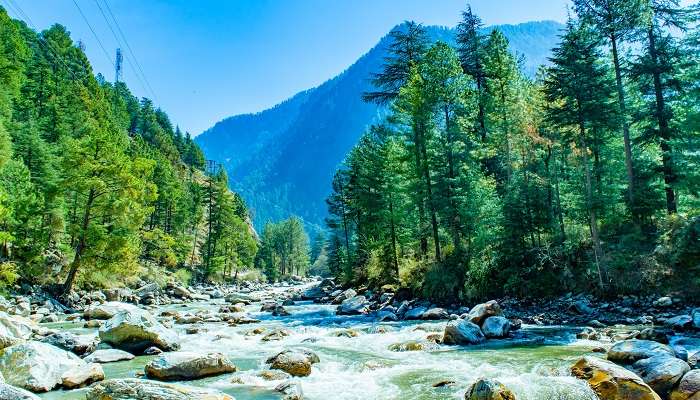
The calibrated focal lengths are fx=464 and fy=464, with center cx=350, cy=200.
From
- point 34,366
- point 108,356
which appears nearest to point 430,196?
point 108,356

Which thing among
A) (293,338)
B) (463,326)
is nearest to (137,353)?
(293,338)

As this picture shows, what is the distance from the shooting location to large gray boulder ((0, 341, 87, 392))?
36.2 feet

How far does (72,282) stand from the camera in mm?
30609

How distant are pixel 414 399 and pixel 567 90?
19.8m

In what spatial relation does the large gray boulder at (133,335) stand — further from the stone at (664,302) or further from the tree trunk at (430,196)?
the stone at (664,302)

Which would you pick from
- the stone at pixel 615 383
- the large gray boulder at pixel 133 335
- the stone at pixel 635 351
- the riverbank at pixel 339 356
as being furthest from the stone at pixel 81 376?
the stone at pixel 635 351

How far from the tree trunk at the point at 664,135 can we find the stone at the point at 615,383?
16903 mm

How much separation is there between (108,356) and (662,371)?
599 inches

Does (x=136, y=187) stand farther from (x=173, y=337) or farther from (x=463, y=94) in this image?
(x=463, y=94)

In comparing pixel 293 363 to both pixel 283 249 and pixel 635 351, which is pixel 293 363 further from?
pixel 283 249

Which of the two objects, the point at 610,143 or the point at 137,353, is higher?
the point at 610,143

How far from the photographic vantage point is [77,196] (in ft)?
132

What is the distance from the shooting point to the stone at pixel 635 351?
449 inches

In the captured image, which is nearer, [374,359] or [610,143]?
[374,359]
